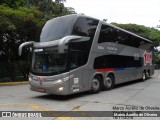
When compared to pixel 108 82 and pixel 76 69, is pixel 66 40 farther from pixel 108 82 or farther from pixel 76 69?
pixel 108 82

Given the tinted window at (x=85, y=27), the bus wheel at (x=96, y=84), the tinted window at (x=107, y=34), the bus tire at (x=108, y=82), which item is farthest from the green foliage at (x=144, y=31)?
the tinted window at (x=85, y=27)

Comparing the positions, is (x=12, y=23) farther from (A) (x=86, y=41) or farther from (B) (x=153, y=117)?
(B) (x=153, y=117)

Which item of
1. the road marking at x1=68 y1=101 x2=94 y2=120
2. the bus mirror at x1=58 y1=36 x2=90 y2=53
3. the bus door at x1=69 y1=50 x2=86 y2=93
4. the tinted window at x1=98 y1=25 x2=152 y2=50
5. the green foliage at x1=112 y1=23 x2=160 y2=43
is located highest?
the green foliage at x1=112 y1=23 x2=160 y2=43

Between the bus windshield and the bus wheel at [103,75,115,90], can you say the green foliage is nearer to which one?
the bus wheel at [103,75,115,90]

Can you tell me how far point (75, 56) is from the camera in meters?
13.1

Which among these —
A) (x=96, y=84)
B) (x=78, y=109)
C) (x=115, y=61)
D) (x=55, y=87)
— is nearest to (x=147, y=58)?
(x=115, y=61)

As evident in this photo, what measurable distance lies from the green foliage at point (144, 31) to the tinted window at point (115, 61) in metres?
30.4

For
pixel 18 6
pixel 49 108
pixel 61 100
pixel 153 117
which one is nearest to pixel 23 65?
pixel 18 6

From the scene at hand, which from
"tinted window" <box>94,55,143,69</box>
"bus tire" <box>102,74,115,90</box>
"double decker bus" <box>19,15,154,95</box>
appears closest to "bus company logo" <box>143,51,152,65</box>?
"tinted window" <box>94,55,143,69</box>

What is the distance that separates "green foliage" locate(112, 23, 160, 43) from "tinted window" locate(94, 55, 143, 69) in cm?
3039

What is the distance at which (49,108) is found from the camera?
35.5 feet

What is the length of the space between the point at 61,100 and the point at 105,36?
5.01 meters

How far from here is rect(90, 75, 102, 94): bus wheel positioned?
14.8m

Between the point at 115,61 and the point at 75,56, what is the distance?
485 centimetres
